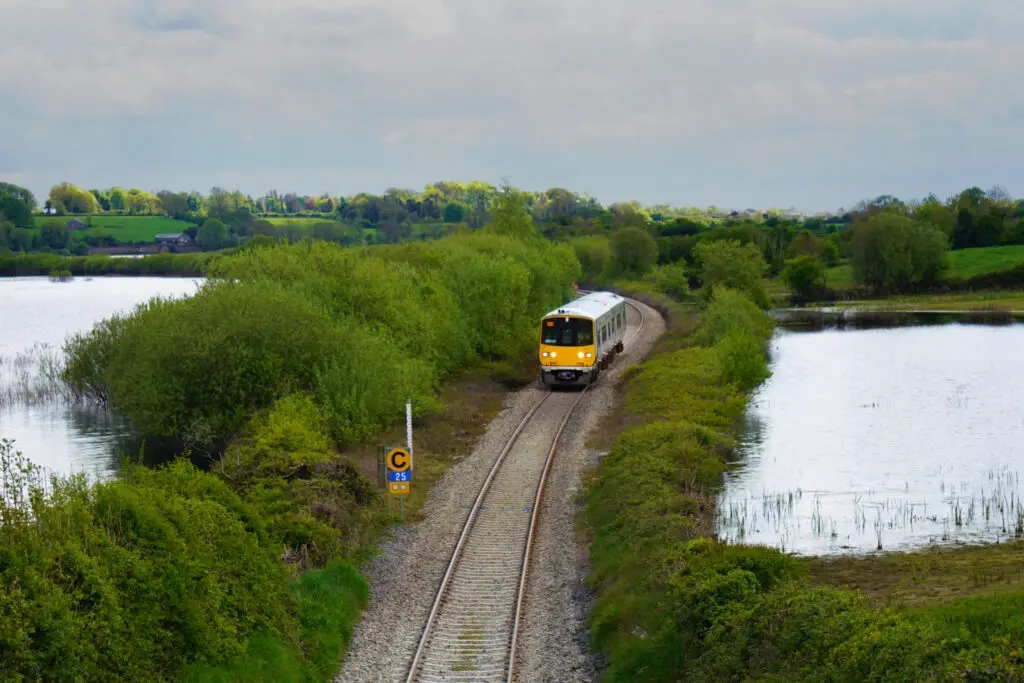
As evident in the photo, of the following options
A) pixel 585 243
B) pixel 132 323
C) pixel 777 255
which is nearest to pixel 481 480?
pixel 132 323

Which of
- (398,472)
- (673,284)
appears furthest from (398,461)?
(673,284)

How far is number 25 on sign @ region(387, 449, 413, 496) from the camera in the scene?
961 inches

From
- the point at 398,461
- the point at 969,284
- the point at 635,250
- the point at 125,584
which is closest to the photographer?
the point at 125,584

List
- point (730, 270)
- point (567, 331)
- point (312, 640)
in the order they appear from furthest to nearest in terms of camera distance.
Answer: point (730, 270), point (567, 331), point (312, 640)

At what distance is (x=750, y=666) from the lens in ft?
43.6

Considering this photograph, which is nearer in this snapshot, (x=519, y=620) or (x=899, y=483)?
(x=519, y=620)

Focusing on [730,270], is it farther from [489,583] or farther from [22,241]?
[22,241]

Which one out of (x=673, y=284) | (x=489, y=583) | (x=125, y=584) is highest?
(x=125, y=584)

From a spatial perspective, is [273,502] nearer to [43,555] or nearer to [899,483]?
[43,555]

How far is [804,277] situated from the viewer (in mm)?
121062

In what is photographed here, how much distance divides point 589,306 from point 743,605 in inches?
1269

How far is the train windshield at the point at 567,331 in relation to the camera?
139 ft

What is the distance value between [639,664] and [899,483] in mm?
21452

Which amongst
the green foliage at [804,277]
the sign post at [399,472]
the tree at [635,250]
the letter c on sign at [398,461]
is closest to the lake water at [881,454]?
the sign post at [399,472]
